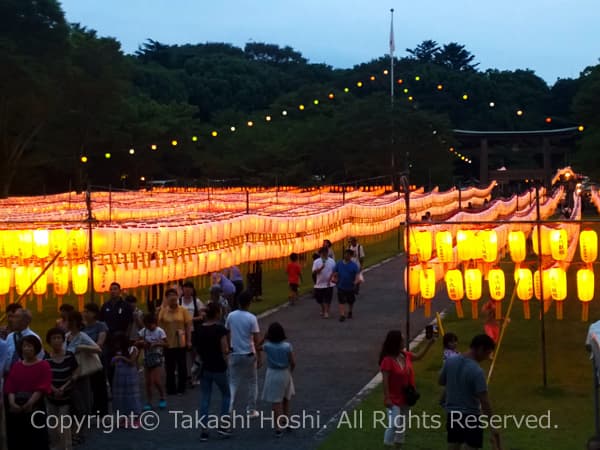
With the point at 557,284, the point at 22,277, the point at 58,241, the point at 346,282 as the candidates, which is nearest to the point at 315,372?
the point at 557,284

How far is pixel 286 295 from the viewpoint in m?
25.4

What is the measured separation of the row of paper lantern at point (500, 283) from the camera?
1631 centimetres

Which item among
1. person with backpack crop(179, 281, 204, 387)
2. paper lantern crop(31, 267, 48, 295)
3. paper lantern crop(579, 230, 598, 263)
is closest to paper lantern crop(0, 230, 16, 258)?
paper lantern crop(31, 267, 48, 295)

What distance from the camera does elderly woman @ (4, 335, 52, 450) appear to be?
29.7 feet

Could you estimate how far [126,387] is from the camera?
11.6 m

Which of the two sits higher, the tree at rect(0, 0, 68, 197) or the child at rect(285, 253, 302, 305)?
the tree at rect(0, 0, 68, 197)

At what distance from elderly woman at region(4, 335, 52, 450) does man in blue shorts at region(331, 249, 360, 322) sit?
37.3ft

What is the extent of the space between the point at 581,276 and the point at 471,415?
8.28 metres

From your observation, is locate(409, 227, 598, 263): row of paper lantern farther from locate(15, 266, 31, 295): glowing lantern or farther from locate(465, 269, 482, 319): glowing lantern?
locate(15, 266, 31, 295): glowing lantern

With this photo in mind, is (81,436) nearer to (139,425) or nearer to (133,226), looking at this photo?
(139,425)

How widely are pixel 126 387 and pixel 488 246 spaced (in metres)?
8.94

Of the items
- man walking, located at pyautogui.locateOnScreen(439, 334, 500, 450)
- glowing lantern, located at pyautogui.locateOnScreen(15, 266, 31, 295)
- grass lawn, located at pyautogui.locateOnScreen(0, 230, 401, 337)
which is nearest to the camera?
man walking, located at pyautogui.locateOnScreen(439, 334, 500, 450)

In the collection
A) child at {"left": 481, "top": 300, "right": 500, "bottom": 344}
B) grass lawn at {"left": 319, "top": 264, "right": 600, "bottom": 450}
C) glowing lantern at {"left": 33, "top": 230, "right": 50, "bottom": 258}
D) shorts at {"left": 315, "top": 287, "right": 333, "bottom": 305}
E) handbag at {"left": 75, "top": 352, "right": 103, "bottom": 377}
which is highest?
glowing lantern at {"left": 33, "top": 230, "right": 50, "bottom": 258}

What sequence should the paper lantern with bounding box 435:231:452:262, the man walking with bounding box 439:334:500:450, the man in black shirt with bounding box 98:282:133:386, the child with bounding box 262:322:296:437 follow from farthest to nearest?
the paper lantern with bounding box 435:231:452:262, the man in black shirt with bounding box 98:282:133:386, the child with bounding box 262:322:296:437, the man walking with bounding box 439:334:500:450
